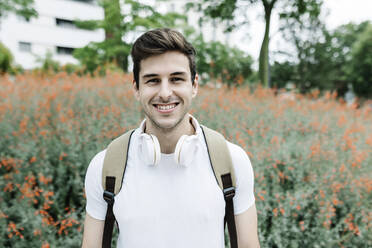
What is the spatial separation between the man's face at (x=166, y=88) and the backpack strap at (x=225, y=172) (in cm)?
26

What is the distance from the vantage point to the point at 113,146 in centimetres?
168

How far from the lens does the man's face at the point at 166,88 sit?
1541 mm

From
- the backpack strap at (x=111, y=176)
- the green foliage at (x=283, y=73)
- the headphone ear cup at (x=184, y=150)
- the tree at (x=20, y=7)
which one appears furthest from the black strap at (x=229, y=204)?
the green foliage at (x=283, y=73)

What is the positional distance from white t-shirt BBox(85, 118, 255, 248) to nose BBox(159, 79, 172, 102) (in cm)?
30

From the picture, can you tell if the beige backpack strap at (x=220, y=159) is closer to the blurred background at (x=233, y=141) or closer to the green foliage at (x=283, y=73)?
the blurred background at (x=233, y=141)

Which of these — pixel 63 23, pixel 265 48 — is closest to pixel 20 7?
pixel 265 48

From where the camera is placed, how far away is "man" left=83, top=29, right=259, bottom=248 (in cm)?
150

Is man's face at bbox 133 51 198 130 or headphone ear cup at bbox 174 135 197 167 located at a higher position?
man's face at bbox 133 51 198 130

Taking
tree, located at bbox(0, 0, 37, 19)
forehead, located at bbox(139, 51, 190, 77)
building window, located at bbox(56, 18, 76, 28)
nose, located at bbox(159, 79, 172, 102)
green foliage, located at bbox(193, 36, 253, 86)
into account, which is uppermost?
building window, located at bbox(56, 18, 76, 28)

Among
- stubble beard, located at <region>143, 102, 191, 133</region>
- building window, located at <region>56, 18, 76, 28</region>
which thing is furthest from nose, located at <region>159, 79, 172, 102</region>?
building window, located at <region>56, 18, 76, 28</region>

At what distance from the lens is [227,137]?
14.1 feet

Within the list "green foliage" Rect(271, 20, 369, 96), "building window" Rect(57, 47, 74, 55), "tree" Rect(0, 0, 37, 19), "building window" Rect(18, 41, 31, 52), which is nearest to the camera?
"tree" Rect(0, 0, 37, 19)

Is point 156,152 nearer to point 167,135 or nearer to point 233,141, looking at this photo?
point 167,135

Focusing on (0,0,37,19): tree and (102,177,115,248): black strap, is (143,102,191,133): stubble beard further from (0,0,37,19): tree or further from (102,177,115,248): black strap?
(0,0,37,19): tree
